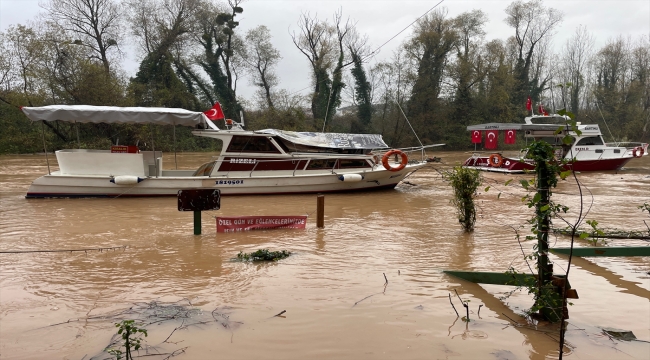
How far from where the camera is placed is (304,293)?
5.30 metres

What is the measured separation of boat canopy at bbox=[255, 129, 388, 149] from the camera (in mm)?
14656

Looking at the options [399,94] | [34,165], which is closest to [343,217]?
[34,165]

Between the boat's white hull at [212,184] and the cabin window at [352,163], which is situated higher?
the cabin window at [352,163]

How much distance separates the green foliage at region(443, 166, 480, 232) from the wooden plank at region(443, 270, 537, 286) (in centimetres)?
290

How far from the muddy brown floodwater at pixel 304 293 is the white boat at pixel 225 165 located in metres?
3.48

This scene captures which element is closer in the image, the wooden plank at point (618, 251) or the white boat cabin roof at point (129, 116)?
the wooden plank at point (618, 251)

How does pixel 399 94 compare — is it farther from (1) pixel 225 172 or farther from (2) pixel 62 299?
(2) pixel 62 299

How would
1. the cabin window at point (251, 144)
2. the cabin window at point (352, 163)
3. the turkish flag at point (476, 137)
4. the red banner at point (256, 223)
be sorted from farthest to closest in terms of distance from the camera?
the turkish flag at point (476, 137) < the cabin window at point (352, 163) < the cabin window at point (251, 144) < the red banner at point (256, 223)

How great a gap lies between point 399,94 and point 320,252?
41380 millimetres

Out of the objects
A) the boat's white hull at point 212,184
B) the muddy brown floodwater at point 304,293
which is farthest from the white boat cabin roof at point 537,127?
the muddy brown floodwater at point 304,293

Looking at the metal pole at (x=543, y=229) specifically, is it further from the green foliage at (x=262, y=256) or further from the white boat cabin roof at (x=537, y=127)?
the white boat cabin roof at (x=537, y=127)

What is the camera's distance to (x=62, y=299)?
16.9ft

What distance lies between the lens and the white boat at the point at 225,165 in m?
13.1

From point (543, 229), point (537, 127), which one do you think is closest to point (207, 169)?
point (543, 229)
